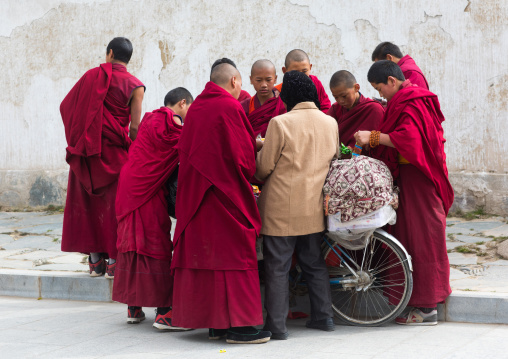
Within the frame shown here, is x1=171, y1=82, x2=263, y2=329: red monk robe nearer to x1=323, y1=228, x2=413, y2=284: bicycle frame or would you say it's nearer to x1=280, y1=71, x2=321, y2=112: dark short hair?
x1=280, y1=71, x2=321, y2=112: dark short hair

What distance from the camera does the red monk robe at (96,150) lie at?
548cm

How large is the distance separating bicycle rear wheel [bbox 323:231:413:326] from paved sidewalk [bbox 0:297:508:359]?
0.45ft

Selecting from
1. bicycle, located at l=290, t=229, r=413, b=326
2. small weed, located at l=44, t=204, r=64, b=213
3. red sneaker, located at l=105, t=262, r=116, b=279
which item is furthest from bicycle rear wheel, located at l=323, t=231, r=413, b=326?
small weed, located at l=44, t=204, r=64, b=213

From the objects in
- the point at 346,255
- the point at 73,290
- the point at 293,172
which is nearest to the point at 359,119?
the point at 293,172

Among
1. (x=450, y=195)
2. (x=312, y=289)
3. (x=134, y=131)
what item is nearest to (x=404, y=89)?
(x=450, y=195)

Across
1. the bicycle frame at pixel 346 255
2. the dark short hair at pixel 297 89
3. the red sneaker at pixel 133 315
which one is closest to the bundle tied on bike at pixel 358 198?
the bicycle frame at pixel 346 255

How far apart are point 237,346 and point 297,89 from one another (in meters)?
1.67

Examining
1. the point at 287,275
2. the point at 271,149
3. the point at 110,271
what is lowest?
the point at 110,271

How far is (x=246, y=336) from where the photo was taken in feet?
13.5

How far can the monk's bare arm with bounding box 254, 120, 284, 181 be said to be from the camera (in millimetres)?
4211

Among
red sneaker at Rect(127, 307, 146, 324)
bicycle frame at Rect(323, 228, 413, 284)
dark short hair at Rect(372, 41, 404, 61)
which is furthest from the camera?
dark short hair at Rect(372, 41, 404, 61)

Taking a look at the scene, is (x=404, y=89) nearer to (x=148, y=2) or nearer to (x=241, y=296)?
(x=241, y=296)

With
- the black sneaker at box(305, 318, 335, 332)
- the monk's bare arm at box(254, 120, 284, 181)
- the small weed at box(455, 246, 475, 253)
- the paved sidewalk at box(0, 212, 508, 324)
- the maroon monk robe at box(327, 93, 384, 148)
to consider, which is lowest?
the black sneaker at box(305, 318, 335, 332)

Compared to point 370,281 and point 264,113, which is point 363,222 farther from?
point 264,113
